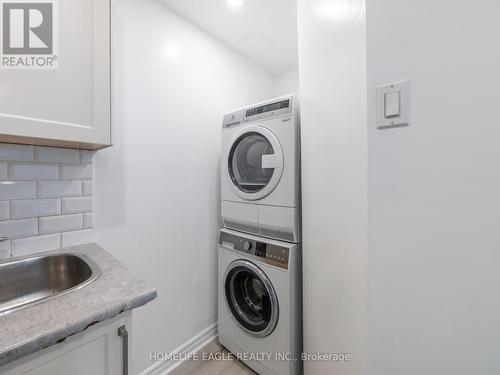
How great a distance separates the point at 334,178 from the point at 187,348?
1615mm

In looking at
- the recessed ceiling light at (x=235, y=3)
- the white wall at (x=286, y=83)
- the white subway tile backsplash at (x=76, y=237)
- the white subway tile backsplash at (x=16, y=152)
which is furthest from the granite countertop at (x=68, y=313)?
the white wall at (x=286, y=83)

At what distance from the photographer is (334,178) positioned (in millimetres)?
1124

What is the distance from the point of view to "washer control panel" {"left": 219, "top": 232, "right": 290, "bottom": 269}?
1345 millimetres

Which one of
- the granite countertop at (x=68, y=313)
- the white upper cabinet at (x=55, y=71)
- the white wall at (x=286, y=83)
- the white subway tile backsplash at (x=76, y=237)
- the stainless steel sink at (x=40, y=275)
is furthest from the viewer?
the white wall at (x=286, y=83)

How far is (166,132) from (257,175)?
2.30ft

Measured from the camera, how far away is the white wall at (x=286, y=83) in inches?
96.0

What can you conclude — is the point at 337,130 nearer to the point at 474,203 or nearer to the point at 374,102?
the point at 374,102

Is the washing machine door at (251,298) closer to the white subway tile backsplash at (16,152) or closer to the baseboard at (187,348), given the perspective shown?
the baseboard at (187,348)

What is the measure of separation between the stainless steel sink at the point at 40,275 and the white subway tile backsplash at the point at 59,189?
29 cm

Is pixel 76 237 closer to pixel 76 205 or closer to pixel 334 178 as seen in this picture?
pixel 76 205

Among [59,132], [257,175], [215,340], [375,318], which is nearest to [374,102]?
[375,318]

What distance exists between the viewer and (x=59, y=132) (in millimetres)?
843

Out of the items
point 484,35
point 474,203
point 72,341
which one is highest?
point 484,35

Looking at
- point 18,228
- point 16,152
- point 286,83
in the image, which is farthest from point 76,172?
point 286,83
